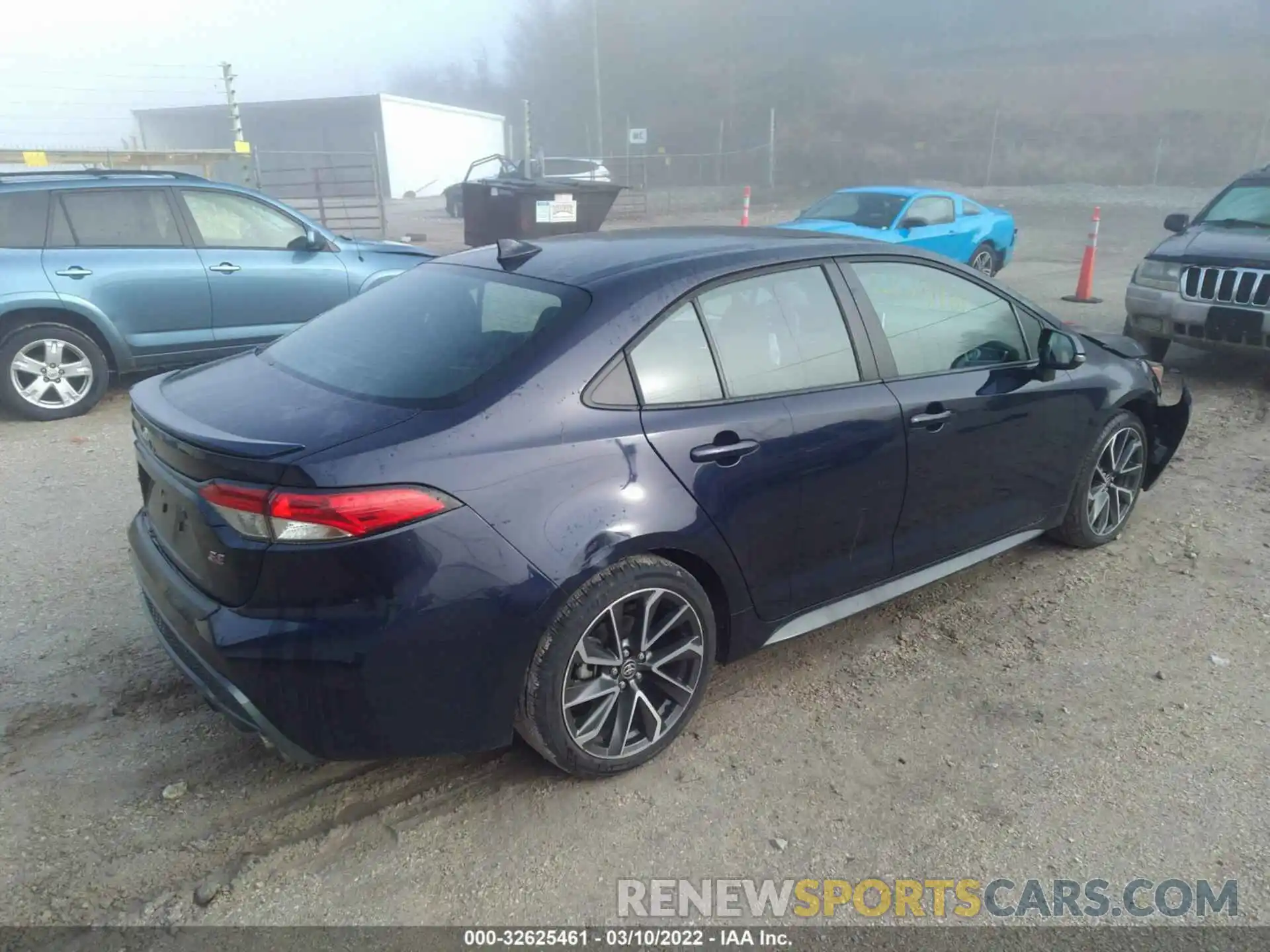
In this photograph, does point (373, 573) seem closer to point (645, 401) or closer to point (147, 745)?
point (645, 401)

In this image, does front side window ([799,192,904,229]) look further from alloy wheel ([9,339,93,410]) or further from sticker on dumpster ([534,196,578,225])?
alloy wheel ([9,339,93,410])

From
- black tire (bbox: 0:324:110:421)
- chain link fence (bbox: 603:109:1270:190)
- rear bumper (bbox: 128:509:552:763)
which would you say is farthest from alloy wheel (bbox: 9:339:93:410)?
chain link fence (bbox: 603:109:1270:190)

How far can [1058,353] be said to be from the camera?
3725mm

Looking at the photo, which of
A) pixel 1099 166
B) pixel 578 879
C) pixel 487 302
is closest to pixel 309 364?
pixel 487 302

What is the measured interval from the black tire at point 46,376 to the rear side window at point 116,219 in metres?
0.66

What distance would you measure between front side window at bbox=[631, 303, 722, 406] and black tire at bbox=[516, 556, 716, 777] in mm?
514

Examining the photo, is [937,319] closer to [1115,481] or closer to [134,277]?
[1115,481]

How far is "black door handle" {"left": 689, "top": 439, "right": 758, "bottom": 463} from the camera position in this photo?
8.98 feet

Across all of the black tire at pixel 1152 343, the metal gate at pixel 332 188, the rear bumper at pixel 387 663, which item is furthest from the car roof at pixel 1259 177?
the metal gate at pixel 332 188

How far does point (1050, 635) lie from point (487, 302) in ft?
8.58

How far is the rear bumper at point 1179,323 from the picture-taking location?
6.88 metres

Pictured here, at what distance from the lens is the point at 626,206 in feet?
83.8

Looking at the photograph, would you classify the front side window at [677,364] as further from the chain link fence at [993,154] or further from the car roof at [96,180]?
the chain link fence at [993,154]

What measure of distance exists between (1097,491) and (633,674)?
275 cm
